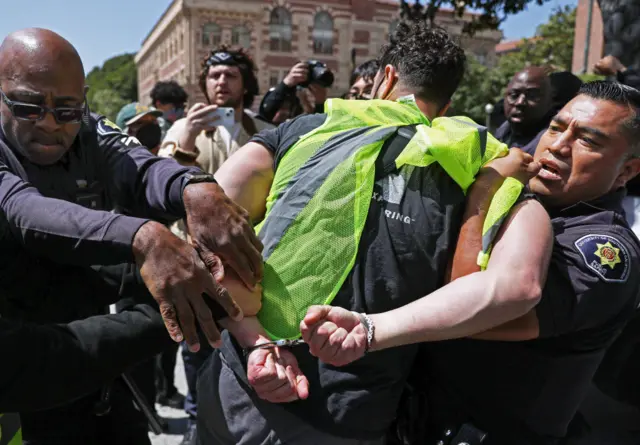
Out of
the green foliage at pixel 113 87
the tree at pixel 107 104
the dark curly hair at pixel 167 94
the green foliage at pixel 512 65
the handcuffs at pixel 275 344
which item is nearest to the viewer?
→ the handcuffs at pixel 275 344

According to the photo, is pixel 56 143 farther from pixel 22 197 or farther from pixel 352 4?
pixel 352 4

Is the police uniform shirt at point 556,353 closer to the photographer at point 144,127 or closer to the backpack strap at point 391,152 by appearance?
the backpack strap at point 391,152

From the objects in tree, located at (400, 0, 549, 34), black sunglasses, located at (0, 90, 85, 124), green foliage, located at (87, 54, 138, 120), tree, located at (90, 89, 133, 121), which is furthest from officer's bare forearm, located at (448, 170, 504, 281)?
tree, located at (90, 89, 133, 121)

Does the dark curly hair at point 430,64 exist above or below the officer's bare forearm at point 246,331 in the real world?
above

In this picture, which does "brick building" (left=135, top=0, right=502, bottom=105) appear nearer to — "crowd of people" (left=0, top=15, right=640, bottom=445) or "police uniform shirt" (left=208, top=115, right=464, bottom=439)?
"crowd of people" (left=0, top=15, right=640, bottom=445)

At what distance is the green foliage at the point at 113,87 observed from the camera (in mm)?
47562

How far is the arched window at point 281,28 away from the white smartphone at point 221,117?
35.3 m

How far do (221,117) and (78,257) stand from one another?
1958 millimetres

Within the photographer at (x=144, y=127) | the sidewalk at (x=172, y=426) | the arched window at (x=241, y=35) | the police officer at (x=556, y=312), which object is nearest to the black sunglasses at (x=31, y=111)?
the police officer at (x=556, y=312)

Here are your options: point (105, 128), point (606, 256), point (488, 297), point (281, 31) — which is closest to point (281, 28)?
point (281, 31)

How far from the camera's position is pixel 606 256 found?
1562 millimetres

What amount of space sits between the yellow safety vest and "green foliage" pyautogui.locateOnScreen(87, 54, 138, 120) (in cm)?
3830

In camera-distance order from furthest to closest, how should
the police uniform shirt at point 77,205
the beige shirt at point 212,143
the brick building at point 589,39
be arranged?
the brick building at point 589,39, the beige shirt at point 212,143, the police uniform shirt at point 77,205

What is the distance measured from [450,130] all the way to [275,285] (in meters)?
0.64
